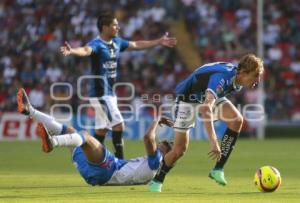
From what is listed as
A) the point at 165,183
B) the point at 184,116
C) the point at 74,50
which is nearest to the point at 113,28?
the point at 74,50

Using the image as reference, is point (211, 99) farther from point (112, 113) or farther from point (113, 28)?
point (112, 113)

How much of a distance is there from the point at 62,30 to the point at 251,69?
17.4m

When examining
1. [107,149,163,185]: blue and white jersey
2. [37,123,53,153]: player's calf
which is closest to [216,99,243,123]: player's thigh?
[107,149,163,185]: blue and white jersey

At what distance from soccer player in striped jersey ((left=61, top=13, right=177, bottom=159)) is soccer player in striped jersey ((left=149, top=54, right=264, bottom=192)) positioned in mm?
2904

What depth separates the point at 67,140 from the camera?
9.28 metres

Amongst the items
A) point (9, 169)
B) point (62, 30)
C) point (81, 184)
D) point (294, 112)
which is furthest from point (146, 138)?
point (62, 30)

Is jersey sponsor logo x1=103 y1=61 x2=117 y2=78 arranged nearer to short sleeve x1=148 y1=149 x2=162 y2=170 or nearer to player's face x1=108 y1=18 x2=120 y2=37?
player's face x1=108 y1=18 x2=120 y2=37

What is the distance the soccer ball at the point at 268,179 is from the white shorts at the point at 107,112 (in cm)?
405

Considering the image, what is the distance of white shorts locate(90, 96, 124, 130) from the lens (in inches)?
544

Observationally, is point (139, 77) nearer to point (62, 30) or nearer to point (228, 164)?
point (62, 30)

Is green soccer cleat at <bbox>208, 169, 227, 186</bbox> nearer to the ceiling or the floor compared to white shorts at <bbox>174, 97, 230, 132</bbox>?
nearer to the floor

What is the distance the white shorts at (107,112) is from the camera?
1382cm

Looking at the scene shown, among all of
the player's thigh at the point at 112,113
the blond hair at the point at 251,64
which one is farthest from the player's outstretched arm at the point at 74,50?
the blond hair at the point at 251,64

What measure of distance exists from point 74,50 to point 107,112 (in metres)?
1.77
